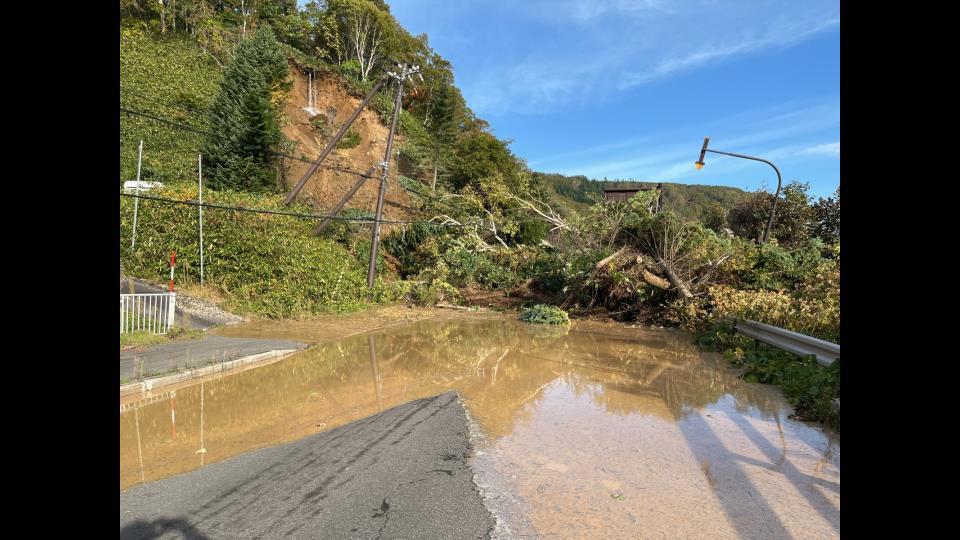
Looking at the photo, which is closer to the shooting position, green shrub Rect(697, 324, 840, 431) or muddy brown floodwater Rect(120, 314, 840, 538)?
muddy brown floodwater Rect(120, 314, 840, 538)

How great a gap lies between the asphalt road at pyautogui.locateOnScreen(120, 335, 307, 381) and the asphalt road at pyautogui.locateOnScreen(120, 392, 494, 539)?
152 inches

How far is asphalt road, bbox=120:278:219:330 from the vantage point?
10.9 m

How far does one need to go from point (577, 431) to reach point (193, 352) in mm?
7026

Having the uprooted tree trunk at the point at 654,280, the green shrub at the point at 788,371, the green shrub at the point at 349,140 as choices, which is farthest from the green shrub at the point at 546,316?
the green shrub at the point at 349,140

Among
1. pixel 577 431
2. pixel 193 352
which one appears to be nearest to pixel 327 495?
pixel 577 431

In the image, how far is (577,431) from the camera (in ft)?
16.2

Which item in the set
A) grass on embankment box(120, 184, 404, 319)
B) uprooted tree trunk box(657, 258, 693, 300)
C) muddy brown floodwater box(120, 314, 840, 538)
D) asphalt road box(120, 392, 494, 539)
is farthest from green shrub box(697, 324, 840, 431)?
grass on embankment box(120, 184, 404, 319)

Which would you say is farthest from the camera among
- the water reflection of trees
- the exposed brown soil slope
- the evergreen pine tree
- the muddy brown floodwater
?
the exposed brown soil slope

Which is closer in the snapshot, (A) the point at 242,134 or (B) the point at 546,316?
(B) the point at 546,316

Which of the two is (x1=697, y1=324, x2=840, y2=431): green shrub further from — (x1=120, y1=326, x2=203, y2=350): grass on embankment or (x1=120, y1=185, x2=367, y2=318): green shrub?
(x1=120, y1=185, x2=367, y2=318): green shrub

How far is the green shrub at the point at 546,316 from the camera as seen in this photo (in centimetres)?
1399

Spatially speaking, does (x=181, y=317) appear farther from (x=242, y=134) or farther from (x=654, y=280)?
(x=654, y=280)
